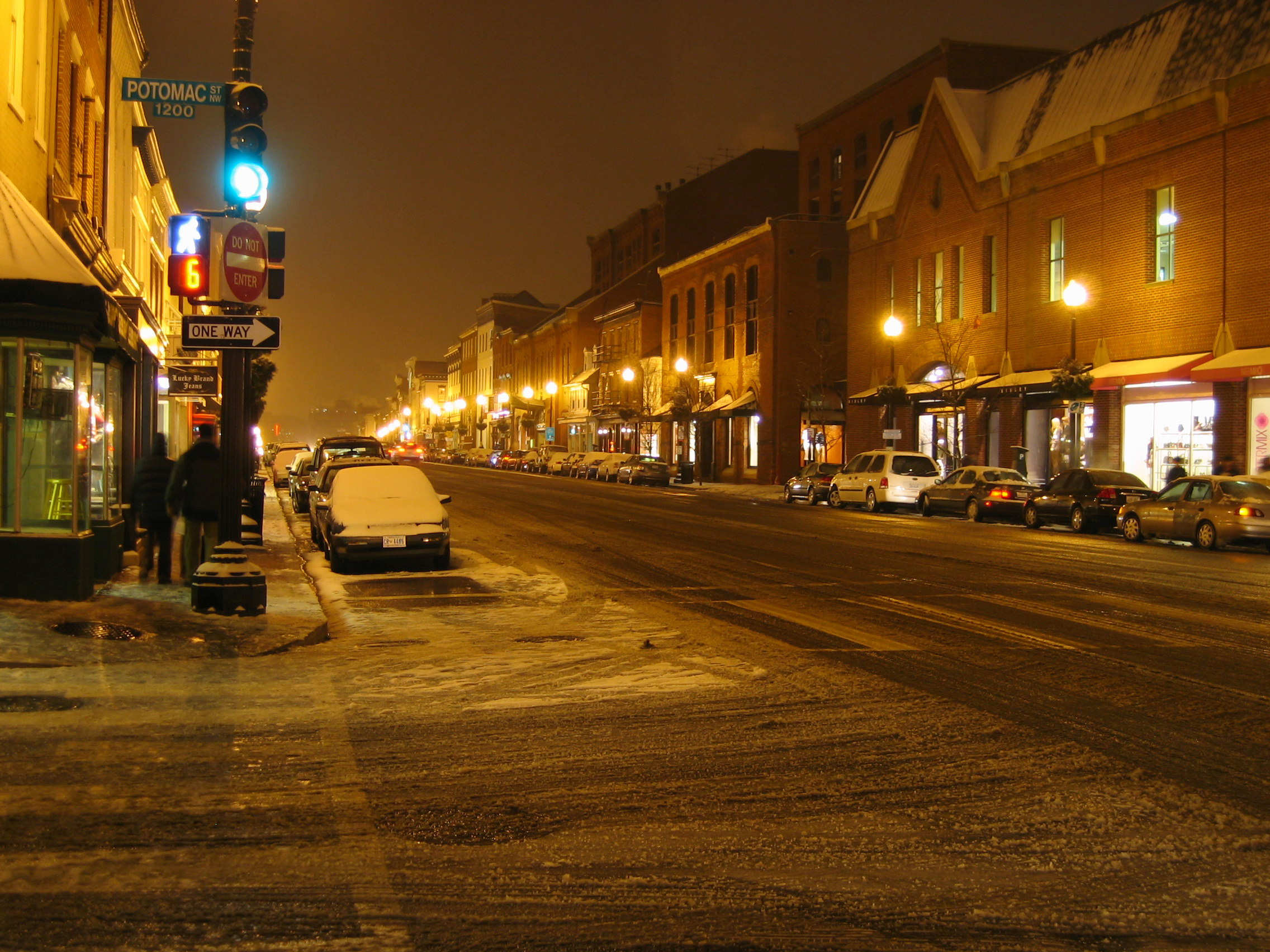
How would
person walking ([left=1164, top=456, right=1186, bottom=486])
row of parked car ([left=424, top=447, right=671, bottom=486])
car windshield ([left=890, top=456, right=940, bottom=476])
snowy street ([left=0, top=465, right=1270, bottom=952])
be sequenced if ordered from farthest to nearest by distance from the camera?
1. row of parked car ([left=424, top=447, right=671, bottom=486])
2. car windshield ([left=890, top=456, right=940, bottom=476])
3. person walking ([left=1164, top=456, right=1186, bottom=486])
4. snowy street ([left=0, top=465, right=1270, bottom=952])

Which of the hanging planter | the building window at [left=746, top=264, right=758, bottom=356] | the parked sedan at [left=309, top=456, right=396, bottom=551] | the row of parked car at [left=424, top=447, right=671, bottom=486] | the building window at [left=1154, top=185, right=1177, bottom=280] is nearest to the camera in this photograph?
the parked sedan at [left=309, top=456, right=396, bottom=551]

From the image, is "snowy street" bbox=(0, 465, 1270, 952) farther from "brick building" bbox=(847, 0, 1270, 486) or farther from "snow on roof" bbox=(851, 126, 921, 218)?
"snow on roof" bbox=(851, 126, 921, 218)

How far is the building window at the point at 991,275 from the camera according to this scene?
128ft

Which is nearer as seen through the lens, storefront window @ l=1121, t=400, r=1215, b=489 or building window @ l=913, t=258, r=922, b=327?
storefront window @ l=1121, t=400, r=1215, b=489

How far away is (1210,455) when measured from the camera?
29312 millimetres

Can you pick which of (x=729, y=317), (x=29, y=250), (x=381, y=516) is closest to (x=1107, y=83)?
(x=729, y=317)

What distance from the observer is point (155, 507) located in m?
14.1

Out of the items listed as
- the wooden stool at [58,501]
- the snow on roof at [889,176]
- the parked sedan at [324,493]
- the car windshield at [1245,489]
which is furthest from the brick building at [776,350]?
the wooden stool at [58,501]

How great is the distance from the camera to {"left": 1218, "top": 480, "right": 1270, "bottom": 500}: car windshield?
67.8 feet

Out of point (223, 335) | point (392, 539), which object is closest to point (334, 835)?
point (223, 335)

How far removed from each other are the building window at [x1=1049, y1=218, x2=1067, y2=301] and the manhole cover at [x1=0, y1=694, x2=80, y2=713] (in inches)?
1295

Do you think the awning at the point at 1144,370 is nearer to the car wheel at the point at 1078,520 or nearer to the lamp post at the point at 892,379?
the car wheel at the point at 1078,520

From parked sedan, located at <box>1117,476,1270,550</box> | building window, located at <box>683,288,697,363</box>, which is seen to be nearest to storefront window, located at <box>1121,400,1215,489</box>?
parked sedan, located at <box>1117,476,1270,550</box>

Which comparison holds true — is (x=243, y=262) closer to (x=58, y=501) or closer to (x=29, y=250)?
(x=29, y=250)
